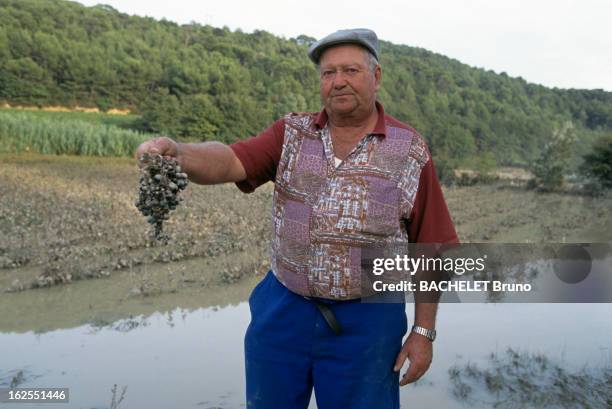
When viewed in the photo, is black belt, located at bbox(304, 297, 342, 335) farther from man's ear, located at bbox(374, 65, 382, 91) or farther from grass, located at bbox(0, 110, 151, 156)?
grass, located at bbox(0, 110, 151, 156)

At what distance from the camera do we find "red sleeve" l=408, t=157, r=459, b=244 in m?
2.16

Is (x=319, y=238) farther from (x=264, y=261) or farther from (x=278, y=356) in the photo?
(x=264, y=261)

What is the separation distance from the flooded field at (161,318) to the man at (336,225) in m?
1.66

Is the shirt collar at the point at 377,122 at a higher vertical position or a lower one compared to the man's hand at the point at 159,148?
higher

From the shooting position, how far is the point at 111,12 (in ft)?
193

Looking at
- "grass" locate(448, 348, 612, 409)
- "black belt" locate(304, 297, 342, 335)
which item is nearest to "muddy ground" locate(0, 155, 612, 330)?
"grass" locate(448, 348, 612, 409)

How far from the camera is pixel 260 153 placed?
7.19 ft

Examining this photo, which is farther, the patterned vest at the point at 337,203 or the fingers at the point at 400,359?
the fingers at the point at 400,359

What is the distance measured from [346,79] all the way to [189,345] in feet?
9.98

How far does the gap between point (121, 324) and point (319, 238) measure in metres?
3.23

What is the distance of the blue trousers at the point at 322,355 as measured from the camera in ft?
6.79

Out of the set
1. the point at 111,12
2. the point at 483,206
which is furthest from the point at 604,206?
the point at 111,12

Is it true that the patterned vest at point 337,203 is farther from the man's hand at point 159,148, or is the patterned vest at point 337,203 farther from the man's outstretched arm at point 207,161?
the man's hand at point 159,148

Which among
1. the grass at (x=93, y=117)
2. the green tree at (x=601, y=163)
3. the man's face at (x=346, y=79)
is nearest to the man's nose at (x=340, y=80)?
the man's face at (x=346, y=79)
